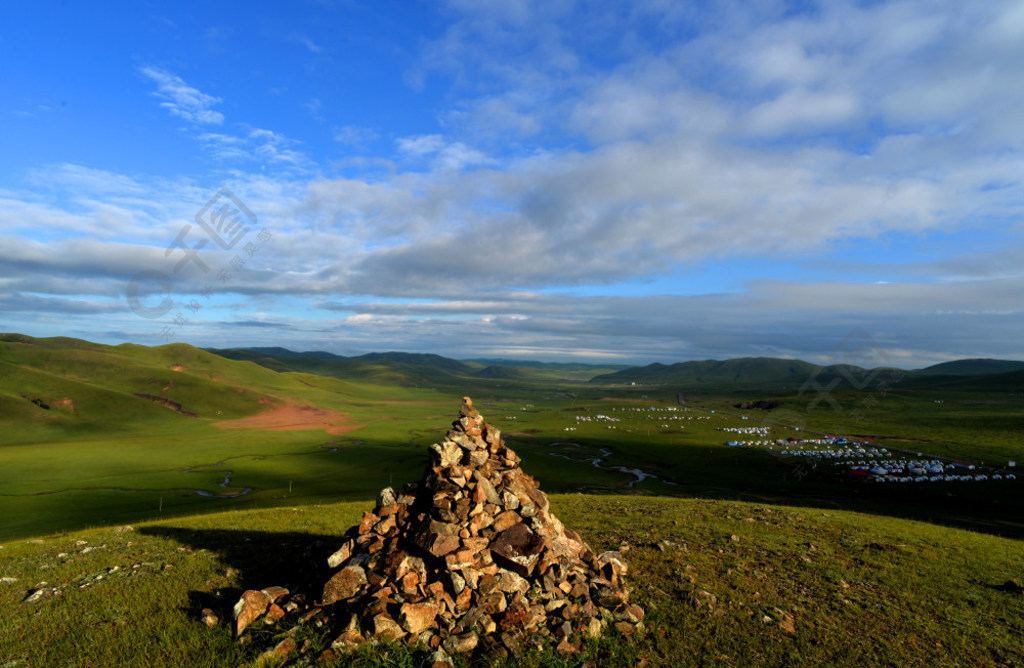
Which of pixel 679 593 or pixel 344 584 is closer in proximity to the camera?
pixel 344 584

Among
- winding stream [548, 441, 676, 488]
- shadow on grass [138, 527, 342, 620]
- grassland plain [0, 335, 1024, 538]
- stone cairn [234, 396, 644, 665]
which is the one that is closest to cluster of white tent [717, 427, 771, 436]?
grassland plain [0, 335, 1024, 538]

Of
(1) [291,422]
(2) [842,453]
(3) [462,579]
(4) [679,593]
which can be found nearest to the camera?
(3) [462,579]

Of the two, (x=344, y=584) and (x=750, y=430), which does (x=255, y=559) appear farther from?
(x=750, y=430)

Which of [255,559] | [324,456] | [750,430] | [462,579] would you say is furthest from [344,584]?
[750,430]

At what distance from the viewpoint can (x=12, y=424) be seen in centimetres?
13362

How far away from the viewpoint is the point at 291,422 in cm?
17538

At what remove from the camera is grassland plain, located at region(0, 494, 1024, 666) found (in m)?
13.4

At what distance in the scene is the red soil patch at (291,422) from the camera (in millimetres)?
163375

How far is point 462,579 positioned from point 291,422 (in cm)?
18345

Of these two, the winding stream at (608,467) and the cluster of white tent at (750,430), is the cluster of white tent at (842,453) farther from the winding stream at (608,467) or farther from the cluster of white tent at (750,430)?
the winding stream at (608,467)

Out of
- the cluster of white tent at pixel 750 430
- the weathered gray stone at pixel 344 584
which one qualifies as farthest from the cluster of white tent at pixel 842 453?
the weathered gray stone at pixel 344 584

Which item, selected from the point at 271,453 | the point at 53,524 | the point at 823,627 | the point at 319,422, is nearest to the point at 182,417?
the point at 319,422

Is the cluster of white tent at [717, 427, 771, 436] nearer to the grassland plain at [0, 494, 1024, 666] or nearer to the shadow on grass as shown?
the grassland plain at [0, 494, 1024, 666]

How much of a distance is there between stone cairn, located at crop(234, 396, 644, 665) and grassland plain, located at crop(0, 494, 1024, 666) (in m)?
0.73
